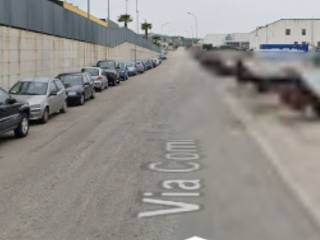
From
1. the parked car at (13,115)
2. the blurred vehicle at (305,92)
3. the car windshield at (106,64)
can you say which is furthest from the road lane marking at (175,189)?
the car windshield at (106,64)

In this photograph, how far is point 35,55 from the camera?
25.8 metres

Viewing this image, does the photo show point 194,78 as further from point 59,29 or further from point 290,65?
point 59,29

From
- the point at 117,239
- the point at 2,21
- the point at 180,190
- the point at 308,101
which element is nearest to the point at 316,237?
the point at 308,101

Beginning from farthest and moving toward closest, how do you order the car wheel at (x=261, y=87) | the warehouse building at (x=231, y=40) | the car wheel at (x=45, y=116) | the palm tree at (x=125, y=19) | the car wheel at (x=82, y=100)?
the palm tree at (x=125, y=19)
the car wheel at (x=82, y=100)
the car wheel at (x=45, y=116)
the warehouse building at (x=231, y=40)
the car wheel at (x=261, y=87)

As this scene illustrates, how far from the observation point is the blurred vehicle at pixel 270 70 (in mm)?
892

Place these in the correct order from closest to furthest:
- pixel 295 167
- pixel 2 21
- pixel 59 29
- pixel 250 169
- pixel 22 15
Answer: pixel 295 167 < pixel 250 169 < pixel 2 21 < pixel 22 15 < pixel 59 29

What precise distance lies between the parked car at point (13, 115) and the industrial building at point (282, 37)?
10.9 m

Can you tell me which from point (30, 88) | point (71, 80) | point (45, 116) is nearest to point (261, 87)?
point (45, 116)

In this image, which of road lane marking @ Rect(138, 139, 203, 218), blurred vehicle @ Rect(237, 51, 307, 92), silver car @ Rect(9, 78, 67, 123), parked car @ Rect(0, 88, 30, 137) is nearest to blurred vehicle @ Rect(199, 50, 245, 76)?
blurred vehicle @ Rect(237, 51, 307, 92)

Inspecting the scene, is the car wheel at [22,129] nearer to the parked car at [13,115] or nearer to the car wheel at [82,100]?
the parked car at [13,115]

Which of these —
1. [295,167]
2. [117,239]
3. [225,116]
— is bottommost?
[117,239]

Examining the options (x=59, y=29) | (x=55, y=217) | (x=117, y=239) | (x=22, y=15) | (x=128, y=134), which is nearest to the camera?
(x=117, y=239)

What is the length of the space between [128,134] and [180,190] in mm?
6188

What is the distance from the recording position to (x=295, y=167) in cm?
104
